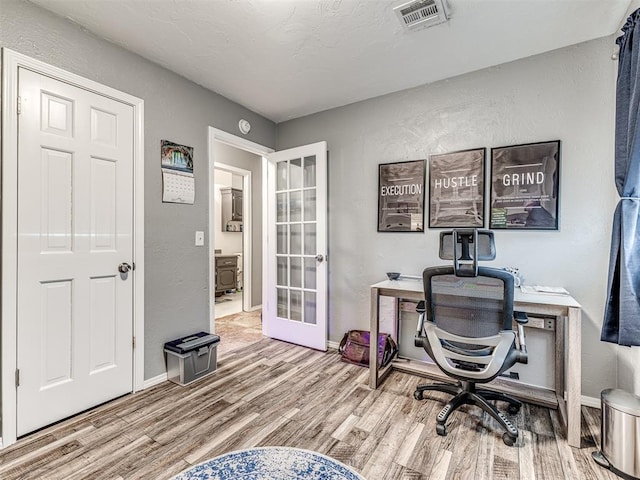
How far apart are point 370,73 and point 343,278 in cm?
197

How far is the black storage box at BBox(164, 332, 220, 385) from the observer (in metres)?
2.44

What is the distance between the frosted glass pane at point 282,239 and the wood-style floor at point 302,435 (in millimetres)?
1459

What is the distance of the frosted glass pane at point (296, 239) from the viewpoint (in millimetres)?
3408

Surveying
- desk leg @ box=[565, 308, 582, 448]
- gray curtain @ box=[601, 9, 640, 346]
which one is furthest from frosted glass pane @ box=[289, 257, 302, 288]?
gray curtain @ box=[601, 9, 640, 346]

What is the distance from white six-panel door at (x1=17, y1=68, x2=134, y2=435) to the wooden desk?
1.97 meters

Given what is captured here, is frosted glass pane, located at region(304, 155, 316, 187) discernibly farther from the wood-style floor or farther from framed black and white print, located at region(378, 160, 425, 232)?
the wood-style floor

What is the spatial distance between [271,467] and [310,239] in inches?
84.1

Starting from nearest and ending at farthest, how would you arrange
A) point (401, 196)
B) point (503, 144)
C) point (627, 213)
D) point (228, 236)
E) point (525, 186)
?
point (627, 213), point (525, 186), point (503, 144), point (401, 196), point (228, 236)

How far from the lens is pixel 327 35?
211cm

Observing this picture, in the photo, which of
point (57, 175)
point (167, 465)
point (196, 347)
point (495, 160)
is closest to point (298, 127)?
point (495, 160)

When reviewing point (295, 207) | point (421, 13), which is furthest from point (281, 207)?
point (421, 13)

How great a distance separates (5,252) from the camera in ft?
5.64

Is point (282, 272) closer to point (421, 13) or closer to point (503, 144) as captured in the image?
point (503, 144)

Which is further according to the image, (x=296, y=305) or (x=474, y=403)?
(x=296, y=305)
